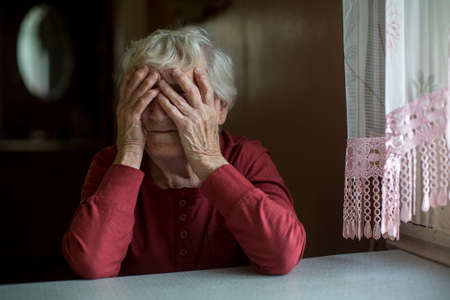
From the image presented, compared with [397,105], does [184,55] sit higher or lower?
higher

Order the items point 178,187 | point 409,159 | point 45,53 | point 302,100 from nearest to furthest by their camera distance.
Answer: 1. point 409,159
2. point 178,187
3. point 302,100
4. point 45,53

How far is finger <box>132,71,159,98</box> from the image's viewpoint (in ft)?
3.59

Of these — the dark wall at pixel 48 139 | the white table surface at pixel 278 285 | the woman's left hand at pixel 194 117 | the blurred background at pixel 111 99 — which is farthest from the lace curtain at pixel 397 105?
the dark wall at pixel 48 139

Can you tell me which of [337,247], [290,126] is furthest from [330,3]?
[337,247]

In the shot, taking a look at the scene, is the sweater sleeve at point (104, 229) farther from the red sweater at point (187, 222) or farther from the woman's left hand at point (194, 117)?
the woman's left hand at point (194, 117)

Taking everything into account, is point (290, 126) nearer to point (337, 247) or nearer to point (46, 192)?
point (337, 247)

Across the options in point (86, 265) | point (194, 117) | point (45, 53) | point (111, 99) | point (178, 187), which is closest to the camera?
point (86, 265)

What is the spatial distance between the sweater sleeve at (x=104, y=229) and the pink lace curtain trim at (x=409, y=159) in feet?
1.77

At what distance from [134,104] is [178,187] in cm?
28

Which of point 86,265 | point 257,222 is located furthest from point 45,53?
point 257,222

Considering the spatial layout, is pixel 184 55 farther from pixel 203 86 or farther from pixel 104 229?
pixel 104 229

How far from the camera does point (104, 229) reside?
100 centimetres

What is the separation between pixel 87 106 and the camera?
4.15m

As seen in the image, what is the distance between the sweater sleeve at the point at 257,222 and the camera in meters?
0.95
